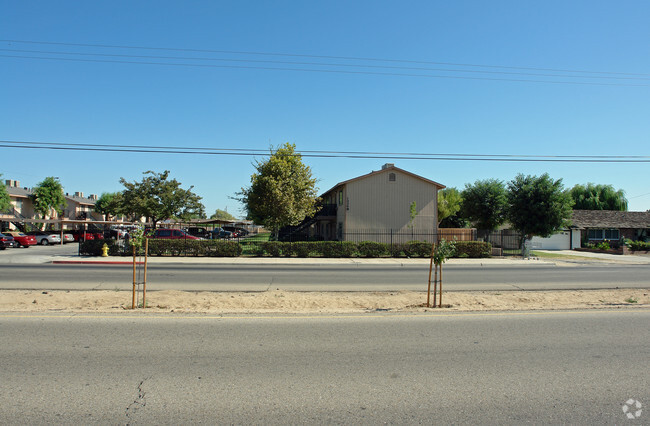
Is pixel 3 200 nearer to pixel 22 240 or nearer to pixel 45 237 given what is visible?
pixel 45 237

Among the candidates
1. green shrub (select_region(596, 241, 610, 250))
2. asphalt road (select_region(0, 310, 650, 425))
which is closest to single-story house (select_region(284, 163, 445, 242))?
green shrub (select_region(596, 241, 610, 250))

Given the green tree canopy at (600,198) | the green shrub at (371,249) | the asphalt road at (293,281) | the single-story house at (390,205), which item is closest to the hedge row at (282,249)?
the green shrub at (371,249)

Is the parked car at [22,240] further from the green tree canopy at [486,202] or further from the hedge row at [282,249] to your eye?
the green tree canopy at [486,202]

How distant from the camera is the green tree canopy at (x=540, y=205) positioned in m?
30.4

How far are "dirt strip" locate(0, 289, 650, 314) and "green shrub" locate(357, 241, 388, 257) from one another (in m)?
14.3

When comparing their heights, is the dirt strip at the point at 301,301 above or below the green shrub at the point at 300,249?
below

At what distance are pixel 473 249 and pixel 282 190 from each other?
1343 cm

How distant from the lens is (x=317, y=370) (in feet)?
16.4

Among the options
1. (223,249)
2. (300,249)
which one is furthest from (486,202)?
(223,249)

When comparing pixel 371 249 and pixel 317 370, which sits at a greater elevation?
pixel 371 249

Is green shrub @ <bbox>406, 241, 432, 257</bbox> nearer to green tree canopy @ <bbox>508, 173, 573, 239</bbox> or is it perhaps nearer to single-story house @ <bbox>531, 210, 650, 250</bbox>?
green tree canopy @ <bbox>508, 173, 573, 239</bbox>

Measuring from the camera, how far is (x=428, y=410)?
394 cm

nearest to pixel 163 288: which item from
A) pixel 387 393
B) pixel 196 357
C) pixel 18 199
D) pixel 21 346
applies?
pixel 21 346

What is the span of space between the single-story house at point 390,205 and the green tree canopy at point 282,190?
349 cm
